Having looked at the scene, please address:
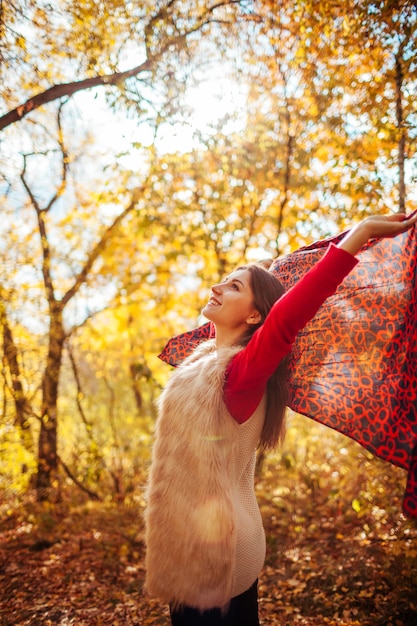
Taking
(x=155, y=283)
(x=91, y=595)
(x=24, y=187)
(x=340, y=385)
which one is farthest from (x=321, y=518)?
(x=24, y=187)

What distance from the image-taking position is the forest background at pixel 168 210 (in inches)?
126

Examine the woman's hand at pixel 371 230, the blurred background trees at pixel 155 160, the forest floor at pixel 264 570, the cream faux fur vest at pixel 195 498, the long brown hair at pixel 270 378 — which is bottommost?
the forest floor at pixel 264 570

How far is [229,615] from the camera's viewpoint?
1.65 metres

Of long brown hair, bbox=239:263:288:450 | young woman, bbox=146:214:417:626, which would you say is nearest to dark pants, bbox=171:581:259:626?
young woman, bbox=146:214:417:626

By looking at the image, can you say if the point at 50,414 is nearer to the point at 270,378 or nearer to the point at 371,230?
the point at 270,378

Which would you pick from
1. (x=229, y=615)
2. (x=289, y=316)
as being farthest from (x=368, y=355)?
(x=229, y=615)

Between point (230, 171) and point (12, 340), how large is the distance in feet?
11.7

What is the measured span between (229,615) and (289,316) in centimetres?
127

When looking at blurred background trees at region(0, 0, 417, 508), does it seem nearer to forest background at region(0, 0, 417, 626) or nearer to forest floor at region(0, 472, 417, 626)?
forest background at region(0, 0, 417, 626)

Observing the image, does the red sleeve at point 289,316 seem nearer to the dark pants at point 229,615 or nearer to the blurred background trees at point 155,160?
the dark pants at point 229,615

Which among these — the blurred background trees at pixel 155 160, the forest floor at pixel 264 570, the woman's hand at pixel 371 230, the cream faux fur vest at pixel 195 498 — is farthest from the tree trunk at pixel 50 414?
the woman's hand at pixel 371 230

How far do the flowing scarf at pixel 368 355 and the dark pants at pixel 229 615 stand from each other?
829mm

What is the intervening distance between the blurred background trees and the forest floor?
64cm

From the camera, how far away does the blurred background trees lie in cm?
317
